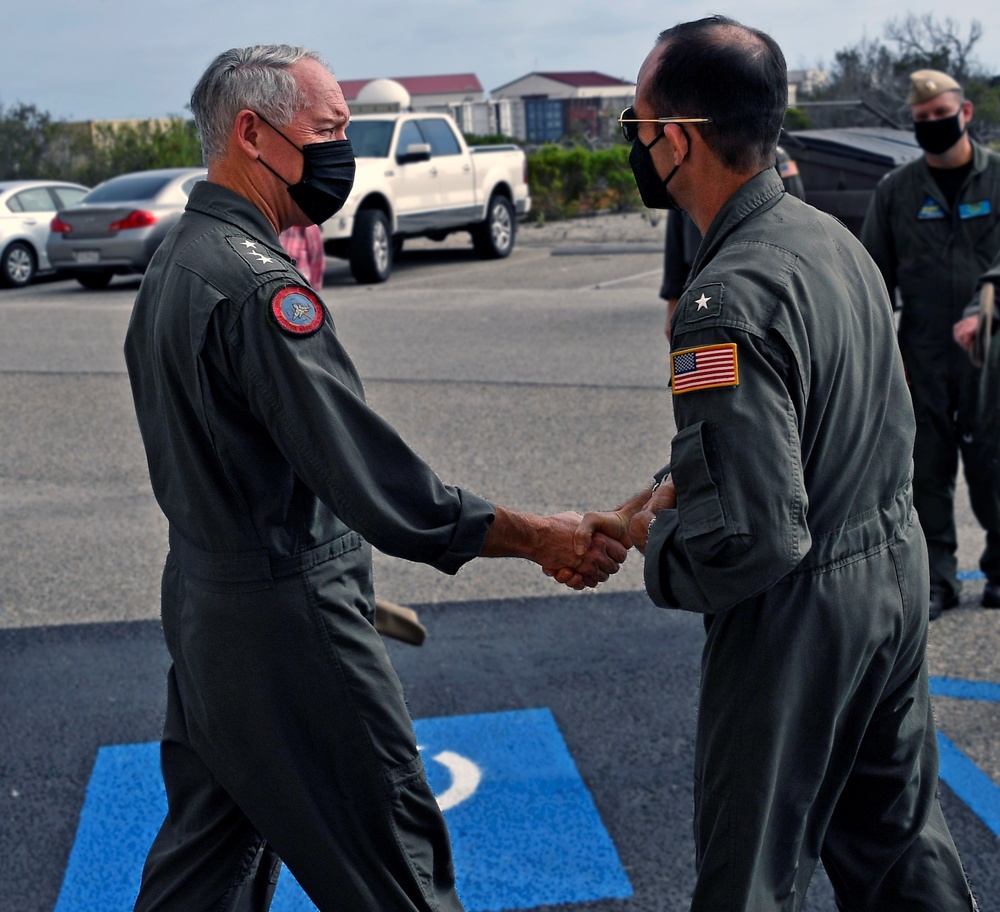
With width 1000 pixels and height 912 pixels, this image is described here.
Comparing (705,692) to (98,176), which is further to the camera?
(98,176)

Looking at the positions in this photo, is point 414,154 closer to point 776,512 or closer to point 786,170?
point 786,170

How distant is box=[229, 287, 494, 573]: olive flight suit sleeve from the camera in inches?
88.7

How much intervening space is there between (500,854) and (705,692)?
1.39 m

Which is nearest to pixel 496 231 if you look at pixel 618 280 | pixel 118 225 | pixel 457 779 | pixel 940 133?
pixel 618 280

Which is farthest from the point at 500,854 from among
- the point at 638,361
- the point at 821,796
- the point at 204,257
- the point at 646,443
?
the point at 638,361

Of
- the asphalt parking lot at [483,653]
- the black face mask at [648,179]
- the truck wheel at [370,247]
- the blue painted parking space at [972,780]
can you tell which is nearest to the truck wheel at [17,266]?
the truck wheel at [370,247]

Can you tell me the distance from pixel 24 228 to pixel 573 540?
1712cm

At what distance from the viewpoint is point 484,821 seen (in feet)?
12.0

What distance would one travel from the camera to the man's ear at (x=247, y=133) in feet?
8.27

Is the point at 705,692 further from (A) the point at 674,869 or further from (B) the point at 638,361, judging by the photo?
(B) the point at 638,361

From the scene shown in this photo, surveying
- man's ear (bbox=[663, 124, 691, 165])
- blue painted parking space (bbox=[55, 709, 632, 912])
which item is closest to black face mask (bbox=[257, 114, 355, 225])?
man's ear (bbox=[663, 124, 691, 165])

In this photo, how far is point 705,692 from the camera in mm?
2322

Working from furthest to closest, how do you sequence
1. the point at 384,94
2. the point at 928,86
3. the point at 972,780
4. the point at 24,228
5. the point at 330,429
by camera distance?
the point at 384,94 → the point at 24,228 → the point at 928,86 → the point at 972,780 → the point at 330,429

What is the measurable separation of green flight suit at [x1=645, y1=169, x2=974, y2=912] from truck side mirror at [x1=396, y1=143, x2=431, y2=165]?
14904 mm
